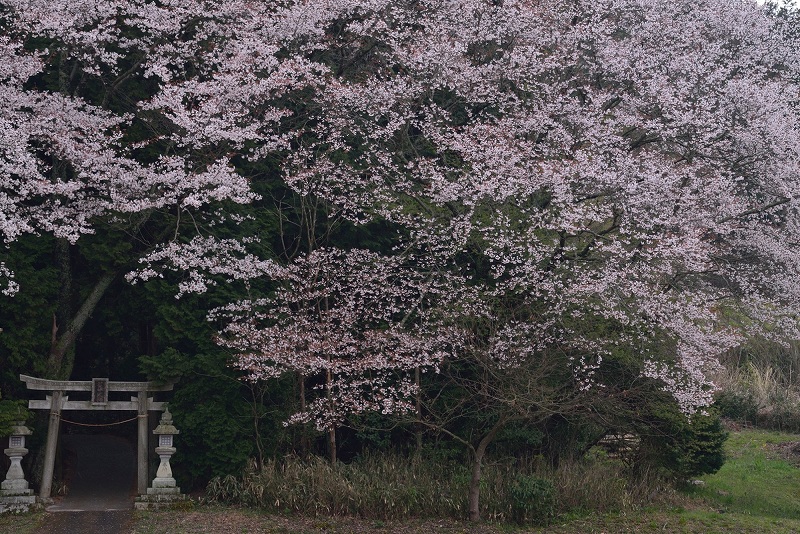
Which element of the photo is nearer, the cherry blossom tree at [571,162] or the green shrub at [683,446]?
the cherry blossom tree at [571,162]

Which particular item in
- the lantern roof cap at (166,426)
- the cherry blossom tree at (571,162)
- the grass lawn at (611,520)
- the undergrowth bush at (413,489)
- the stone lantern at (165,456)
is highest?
the cherry blossom tree at (571,162)

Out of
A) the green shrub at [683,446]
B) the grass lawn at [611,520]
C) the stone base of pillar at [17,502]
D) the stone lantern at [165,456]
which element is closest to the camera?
the grass lawn at [611,520]

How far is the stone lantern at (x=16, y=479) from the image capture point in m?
9.41

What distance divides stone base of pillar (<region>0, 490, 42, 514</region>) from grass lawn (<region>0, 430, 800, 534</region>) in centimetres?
14

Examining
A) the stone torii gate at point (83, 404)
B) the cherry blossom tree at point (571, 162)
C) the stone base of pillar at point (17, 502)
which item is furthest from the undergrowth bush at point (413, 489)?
the stone base of pillar at point (17, 502)

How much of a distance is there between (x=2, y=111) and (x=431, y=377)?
6.45 meters

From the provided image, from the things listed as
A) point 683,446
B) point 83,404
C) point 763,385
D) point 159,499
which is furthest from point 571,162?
point 763,385

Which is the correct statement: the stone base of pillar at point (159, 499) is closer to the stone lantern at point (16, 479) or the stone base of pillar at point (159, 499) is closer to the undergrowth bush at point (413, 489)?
the undergrowth bush at point (413, 489)

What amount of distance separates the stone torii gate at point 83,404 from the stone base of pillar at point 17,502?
27 cm

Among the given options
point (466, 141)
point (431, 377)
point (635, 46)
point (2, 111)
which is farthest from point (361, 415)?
point (635, 46)

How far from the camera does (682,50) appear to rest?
11883 millimetres

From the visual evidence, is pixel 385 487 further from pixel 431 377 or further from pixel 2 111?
pixel 2 111

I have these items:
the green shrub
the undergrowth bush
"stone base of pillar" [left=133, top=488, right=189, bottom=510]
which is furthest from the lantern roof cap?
the green shrub

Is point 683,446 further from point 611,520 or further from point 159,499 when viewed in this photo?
point 159,499
